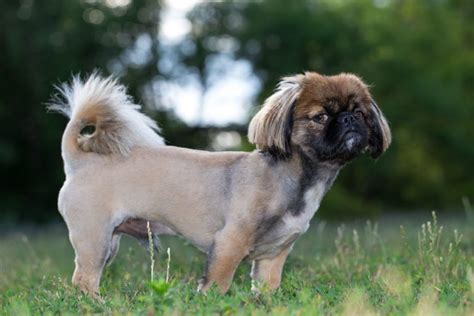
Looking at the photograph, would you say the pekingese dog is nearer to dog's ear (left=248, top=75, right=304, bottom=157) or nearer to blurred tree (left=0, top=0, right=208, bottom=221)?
dog's ear (left=248, top=75, right=304, bottom=157)

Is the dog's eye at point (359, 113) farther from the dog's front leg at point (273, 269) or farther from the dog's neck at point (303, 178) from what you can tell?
the dog's front leg at point (273, 269)

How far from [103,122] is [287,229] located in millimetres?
1820

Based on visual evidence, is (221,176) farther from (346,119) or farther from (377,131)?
(377,131)

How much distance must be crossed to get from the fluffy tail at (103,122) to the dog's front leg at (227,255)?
1.17 m

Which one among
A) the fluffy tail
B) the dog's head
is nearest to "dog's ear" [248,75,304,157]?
the dog's head

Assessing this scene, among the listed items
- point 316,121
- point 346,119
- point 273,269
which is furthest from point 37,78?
point 346,119

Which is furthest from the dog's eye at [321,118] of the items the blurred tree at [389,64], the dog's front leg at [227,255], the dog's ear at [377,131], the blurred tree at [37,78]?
the blurred tree at [389,64]

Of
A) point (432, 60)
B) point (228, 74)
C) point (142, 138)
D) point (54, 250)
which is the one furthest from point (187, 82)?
point (142, 138)

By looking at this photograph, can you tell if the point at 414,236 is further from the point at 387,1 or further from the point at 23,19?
the point at 387,1

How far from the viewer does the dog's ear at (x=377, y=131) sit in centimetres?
631

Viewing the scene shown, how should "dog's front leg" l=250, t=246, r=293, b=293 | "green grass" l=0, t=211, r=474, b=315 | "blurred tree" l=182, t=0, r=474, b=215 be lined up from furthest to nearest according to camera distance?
"blurred tree" l=182, t=0, r=474, b=215 < "dog's front leg" l=250, t=246, r=293, b=293 < "green grass" l=0, t=211, r=474, b=315

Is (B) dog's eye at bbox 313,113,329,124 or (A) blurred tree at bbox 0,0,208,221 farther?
(A) blurred tree at bbox 0,0,208,221

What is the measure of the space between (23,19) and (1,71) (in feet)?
5.75

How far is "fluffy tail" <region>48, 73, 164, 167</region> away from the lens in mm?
6445
